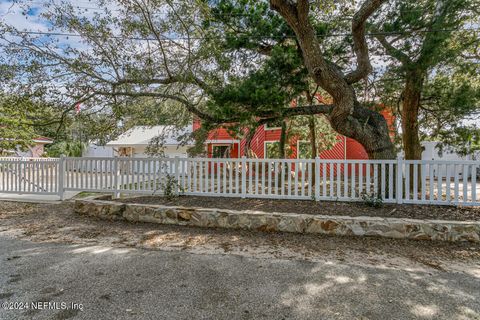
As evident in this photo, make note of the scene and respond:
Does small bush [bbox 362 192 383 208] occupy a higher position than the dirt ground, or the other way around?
small bush [bbox 362 192 383 208]

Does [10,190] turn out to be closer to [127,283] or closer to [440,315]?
[127,283]

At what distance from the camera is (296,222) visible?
4.54 meters

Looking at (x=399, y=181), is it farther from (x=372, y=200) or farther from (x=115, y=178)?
(x=115, y=178)

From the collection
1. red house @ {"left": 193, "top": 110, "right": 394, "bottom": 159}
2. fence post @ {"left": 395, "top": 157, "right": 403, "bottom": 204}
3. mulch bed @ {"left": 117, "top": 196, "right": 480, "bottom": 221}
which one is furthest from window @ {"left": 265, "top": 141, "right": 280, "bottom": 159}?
fence post @ {"left": 395, "top": 157, "right": 403, "bottom": 204}

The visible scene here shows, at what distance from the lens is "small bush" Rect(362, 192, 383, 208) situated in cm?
533

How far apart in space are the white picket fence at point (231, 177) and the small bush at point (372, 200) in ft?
0.15

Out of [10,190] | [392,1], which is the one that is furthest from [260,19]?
[10,190]

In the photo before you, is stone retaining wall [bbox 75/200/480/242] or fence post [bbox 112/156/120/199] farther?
fence post [bbox 112/156/120/199]

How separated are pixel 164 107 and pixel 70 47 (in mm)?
2933

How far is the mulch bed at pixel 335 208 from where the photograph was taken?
489cm

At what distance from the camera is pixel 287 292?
262 centimetres

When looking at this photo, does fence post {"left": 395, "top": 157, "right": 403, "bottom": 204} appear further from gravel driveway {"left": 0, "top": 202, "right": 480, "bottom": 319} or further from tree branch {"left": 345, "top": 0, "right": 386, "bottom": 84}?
tree branch {"left": 345, "top": 0, "right": 386, "bottom": 84}

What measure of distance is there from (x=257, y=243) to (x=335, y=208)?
6.77 ft

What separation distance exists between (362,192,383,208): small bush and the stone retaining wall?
99 centimetres
